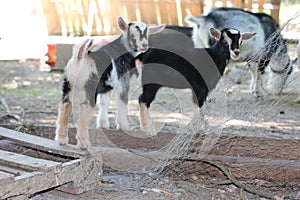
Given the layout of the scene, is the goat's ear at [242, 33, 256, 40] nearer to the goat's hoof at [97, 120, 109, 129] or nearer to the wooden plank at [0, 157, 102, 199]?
the goat's hoof at [97, 120, 109, 129]

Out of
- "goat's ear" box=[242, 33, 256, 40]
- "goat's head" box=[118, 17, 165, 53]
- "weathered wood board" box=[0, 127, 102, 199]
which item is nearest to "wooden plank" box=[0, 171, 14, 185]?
"weathered wood board" box=[0, 127, 102, 199]

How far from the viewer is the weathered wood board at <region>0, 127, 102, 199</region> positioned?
4.04m

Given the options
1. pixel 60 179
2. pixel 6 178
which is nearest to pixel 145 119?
pixel 60 179

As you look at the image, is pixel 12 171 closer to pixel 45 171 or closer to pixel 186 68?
pixel 45 171

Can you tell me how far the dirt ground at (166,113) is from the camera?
15.1 feet

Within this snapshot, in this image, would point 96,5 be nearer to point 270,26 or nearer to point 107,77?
point 270,26

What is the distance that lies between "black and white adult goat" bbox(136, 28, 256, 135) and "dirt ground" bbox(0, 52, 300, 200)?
0.30 m

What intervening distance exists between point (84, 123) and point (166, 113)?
2.72m

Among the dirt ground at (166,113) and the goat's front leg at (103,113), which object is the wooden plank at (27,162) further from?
the goat's front leg at (103,113)

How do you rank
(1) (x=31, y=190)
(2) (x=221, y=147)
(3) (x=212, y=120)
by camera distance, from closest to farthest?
(1) (x=31, y=190), (3) (x=212, y=120), (2) (x=221, y=147)

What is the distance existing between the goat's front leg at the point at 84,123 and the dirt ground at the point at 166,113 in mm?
354

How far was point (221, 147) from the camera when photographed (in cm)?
523

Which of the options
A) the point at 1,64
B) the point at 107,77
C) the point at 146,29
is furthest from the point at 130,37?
the point at 1,64

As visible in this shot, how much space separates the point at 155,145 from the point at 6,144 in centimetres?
144
